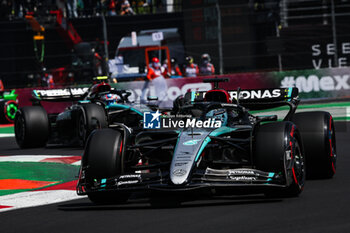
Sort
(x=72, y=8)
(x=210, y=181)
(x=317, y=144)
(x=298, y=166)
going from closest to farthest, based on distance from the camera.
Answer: (x=210, y=181), (x=298, y=166), (x=317, y=144), (x=72, y=8)

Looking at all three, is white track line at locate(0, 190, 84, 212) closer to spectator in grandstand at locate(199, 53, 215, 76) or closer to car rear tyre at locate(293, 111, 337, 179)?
car rear tyre at locate(293, 111, 337, 179)

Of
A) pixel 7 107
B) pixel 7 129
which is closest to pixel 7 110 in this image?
pixel 7 107

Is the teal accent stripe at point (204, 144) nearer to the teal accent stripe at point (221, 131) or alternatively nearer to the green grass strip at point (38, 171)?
the teal accent stripe at point (221, 131)

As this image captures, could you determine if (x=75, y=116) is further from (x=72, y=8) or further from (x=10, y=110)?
(x=72, y=8)

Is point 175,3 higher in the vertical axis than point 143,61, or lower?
higher

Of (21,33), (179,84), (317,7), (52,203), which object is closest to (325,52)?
(317,7)

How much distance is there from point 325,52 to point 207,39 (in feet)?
19.4

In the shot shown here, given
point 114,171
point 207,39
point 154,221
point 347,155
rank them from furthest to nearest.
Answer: point 207,39
point 347,155
point 114,171
point 154,221

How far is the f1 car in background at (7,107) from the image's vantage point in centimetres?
2320

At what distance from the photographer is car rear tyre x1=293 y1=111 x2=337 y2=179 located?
27.0ft

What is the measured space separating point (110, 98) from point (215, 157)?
24.1 ft

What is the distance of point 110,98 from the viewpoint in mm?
14875

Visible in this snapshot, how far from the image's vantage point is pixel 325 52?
25578 millimetres

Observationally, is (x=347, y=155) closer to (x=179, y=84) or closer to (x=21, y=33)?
(x=179, y=84)
